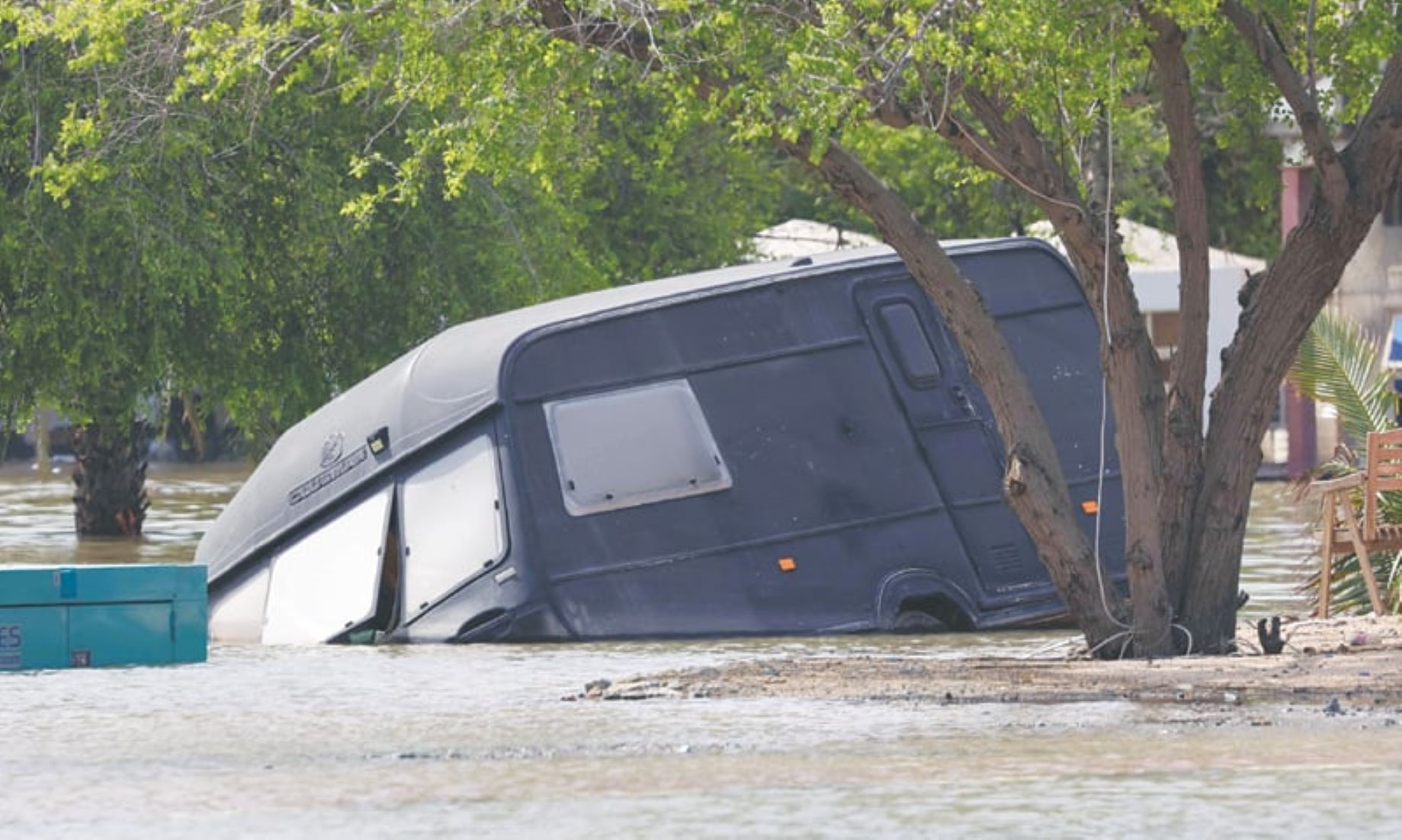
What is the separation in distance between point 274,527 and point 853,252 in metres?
3.89

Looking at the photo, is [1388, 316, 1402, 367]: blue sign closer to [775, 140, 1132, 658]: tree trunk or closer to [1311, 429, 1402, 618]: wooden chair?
[1311, 429, 1402, 618]: wooden chair

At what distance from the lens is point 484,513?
17625mm

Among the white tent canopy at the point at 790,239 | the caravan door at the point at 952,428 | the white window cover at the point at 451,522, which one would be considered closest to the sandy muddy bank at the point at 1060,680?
the caravan door at the point at 952,428

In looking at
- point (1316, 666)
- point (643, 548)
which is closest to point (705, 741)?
point (1316, 666)

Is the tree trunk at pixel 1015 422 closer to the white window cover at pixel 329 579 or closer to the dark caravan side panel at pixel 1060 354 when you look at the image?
the dark caravan side panel at pixel 1060 354

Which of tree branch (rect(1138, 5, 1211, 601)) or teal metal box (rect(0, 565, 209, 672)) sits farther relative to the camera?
teal metal box (rect(0, 565, 209, 672))

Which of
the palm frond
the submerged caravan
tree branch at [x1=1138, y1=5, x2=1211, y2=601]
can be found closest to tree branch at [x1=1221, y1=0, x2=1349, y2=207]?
tree branch at [x1=1138, y1=5, x2=1211, y2=601]

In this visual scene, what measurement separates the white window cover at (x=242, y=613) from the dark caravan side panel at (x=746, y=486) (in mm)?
2116

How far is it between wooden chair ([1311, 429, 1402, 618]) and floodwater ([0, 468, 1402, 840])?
403 cm

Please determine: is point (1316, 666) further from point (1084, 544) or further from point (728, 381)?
point (728, 381)

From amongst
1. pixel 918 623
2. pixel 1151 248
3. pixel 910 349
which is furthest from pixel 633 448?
pixel 1151 248

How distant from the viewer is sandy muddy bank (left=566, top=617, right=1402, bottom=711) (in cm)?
1305

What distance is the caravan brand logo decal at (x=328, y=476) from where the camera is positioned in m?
18.3

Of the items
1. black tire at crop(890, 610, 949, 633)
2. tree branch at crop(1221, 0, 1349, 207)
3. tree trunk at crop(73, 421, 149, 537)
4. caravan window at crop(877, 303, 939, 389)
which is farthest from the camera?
tree trunk at crop(73, 421, 149, 537)
